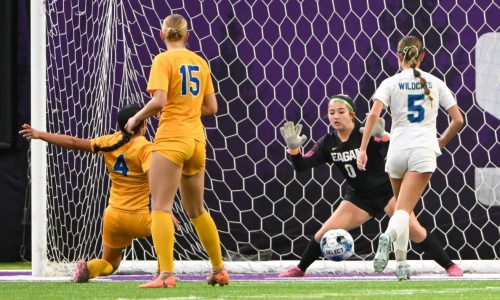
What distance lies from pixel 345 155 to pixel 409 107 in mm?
1007

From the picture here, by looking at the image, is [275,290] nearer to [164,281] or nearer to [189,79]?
[164,281]

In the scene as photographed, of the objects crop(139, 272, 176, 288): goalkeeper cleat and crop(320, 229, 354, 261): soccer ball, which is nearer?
crop(139, 272, 176, 288): goalkeeper cleat

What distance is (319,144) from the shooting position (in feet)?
26.3

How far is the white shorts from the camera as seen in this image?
22.4ft

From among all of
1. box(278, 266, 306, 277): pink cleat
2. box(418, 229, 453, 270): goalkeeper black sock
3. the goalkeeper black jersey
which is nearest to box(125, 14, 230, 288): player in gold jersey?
box(278, 266, 306, 277): pink cleat

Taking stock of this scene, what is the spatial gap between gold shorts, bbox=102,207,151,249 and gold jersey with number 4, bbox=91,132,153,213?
0.03 meters

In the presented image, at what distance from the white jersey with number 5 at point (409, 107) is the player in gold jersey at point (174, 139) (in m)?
1.23

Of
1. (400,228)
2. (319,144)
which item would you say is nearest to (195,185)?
(400,228)

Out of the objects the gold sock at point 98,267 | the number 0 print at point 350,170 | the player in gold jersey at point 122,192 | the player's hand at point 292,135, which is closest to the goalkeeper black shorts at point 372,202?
the number 0 print at point 350,170

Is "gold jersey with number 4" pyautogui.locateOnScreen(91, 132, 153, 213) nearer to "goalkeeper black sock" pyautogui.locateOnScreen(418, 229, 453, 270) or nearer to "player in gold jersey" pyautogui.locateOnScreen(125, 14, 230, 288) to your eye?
"player in gold jersey" pyautogui.locateOnScreen(125, 14, 230, 288)

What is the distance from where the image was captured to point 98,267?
23.0 ft

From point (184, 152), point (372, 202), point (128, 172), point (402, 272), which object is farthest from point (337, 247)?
point (184, 152)

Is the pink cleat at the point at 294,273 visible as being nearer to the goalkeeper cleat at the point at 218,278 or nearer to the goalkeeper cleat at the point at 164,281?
the goalkeeper cleat at the point at 218,278

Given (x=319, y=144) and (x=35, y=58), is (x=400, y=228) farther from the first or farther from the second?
(x=35, y=58)
